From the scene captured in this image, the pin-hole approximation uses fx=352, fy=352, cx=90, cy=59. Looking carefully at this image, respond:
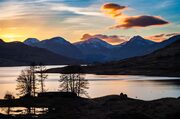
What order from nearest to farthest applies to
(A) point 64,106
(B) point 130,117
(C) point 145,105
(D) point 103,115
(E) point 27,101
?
(B) point 130,117, (D) point 103,115, (C) point 145,105, (A) point 64,106, (E) point 27,101

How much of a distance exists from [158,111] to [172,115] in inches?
300

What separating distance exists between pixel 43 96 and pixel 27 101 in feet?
25.4

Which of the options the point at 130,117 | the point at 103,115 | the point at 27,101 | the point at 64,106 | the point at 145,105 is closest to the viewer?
the point at 130,117

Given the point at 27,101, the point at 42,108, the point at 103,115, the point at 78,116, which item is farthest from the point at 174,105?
the point at 27,101

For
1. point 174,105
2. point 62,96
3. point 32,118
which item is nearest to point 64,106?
point 62,96

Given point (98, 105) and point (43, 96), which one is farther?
point (43, 96)

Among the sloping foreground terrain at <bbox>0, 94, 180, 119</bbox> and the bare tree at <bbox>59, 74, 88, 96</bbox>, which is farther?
the bare tree at <bbox>59, 74, 88, 96</bbox>

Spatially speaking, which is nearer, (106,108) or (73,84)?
(106,108)

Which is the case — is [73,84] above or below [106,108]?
above

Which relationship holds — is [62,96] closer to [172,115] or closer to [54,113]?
[54,113]

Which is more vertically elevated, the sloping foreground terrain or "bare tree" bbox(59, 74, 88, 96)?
"bare tree" bbox(59, 74, 88, 96)

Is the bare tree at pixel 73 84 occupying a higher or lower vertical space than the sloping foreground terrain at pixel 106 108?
higher

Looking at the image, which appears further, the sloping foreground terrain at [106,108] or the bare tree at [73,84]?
the bare tree at [73,84]

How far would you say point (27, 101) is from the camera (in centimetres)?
11100
